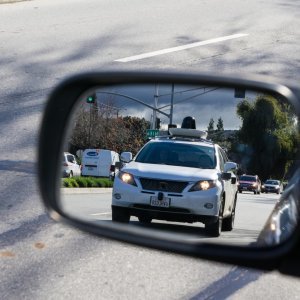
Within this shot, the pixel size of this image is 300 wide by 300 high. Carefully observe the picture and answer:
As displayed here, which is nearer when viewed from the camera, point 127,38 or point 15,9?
point 127,38

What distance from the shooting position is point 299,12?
2480cm

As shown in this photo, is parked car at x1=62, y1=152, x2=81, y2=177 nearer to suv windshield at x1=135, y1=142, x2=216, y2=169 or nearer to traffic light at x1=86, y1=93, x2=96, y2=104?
traffic light at x1=86, y1=93, x2=96, y2=104

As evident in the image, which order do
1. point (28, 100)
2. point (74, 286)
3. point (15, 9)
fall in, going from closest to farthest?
1. point (74, 286)
2. point (28, 100)
3. point (15, 9)

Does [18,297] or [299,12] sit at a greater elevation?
[299,12]

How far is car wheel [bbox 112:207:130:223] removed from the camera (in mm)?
2496

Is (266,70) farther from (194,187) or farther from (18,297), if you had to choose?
(194,187)

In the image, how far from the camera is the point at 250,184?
237 centimetres

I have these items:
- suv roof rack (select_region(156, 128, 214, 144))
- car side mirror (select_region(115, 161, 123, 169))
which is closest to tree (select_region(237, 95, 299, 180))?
suv roof rack (select_region(156, 128, 214, 144))

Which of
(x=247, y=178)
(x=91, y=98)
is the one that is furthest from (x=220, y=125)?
(x=91, y=98)

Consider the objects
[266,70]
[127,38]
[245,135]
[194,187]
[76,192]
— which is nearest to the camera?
[245,135]

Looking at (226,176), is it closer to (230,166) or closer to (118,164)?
(230,166)

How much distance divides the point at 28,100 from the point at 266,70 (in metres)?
5.26

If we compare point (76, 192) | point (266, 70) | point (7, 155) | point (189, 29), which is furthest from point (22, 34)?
point (76, 192)

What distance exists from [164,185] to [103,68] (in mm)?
15007
